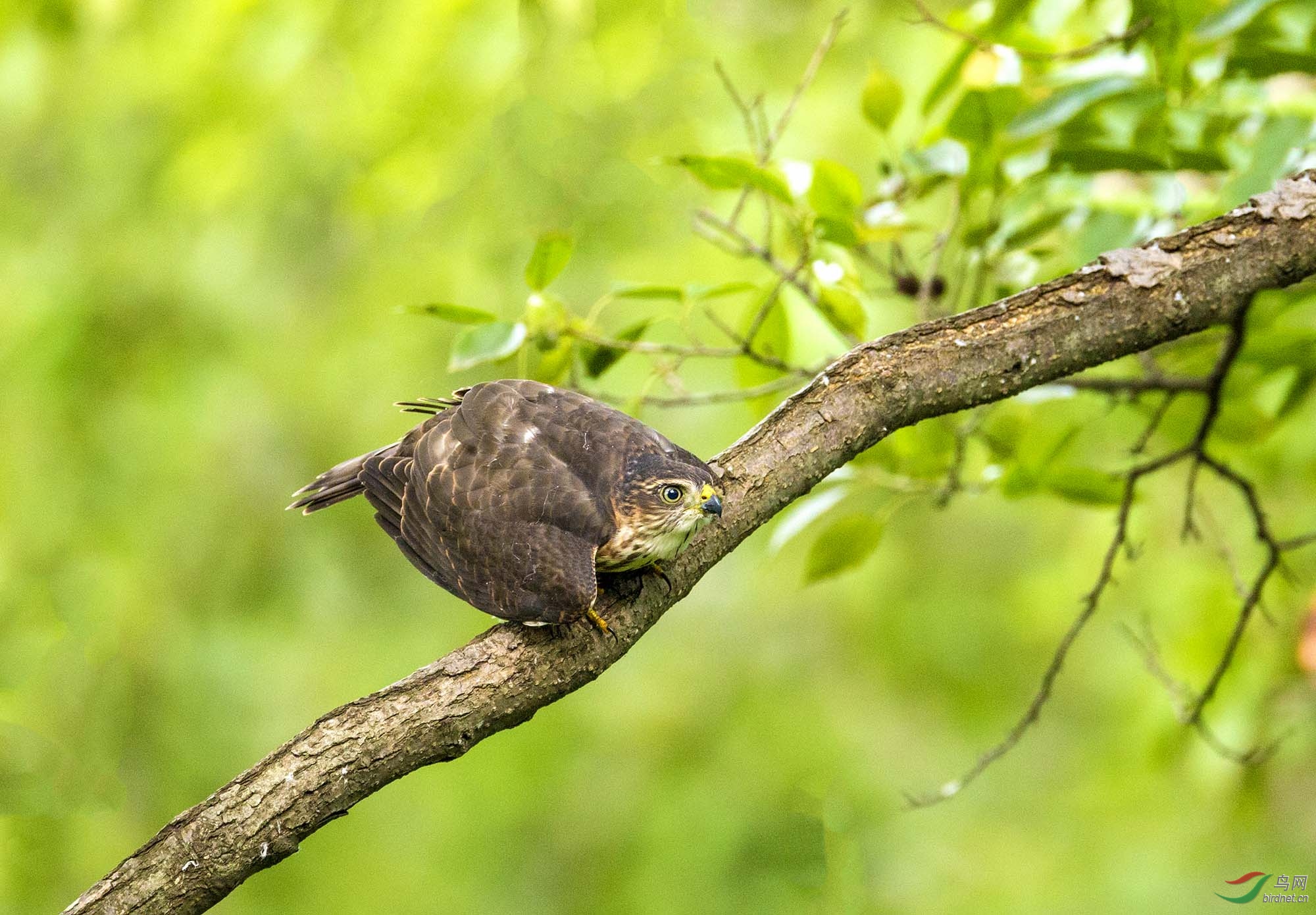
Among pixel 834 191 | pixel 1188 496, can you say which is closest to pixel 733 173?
pixel 834 191

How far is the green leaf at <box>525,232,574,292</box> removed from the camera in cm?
233

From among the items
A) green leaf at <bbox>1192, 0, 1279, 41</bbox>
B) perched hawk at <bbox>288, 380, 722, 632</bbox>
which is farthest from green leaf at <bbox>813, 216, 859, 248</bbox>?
green leaf at <bbox>1192, 0, 1279, 41</bbox>

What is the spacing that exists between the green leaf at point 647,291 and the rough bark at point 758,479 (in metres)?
0.40

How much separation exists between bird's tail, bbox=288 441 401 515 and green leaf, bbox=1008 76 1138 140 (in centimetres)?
169

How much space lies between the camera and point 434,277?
175 inches

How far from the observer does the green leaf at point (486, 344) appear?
7.43 feet

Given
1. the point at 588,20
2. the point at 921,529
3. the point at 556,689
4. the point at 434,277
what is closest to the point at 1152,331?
the point at 556,689

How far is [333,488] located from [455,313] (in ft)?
2.18

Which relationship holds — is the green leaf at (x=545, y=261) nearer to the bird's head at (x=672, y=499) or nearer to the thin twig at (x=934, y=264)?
the bird's head at (x=672, y=499)

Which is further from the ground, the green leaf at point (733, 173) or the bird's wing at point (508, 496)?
the green leaf at point (733, 173)

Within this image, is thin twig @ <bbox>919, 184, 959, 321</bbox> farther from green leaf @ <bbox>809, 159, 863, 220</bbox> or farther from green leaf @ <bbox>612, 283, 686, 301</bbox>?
green leaf @ <bbox>612, 283, 686, 301</bbox>

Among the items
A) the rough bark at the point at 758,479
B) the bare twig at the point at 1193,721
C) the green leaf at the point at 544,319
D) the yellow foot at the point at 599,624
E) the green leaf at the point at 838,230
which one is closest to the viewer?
the rough bark at the point at 758,479
